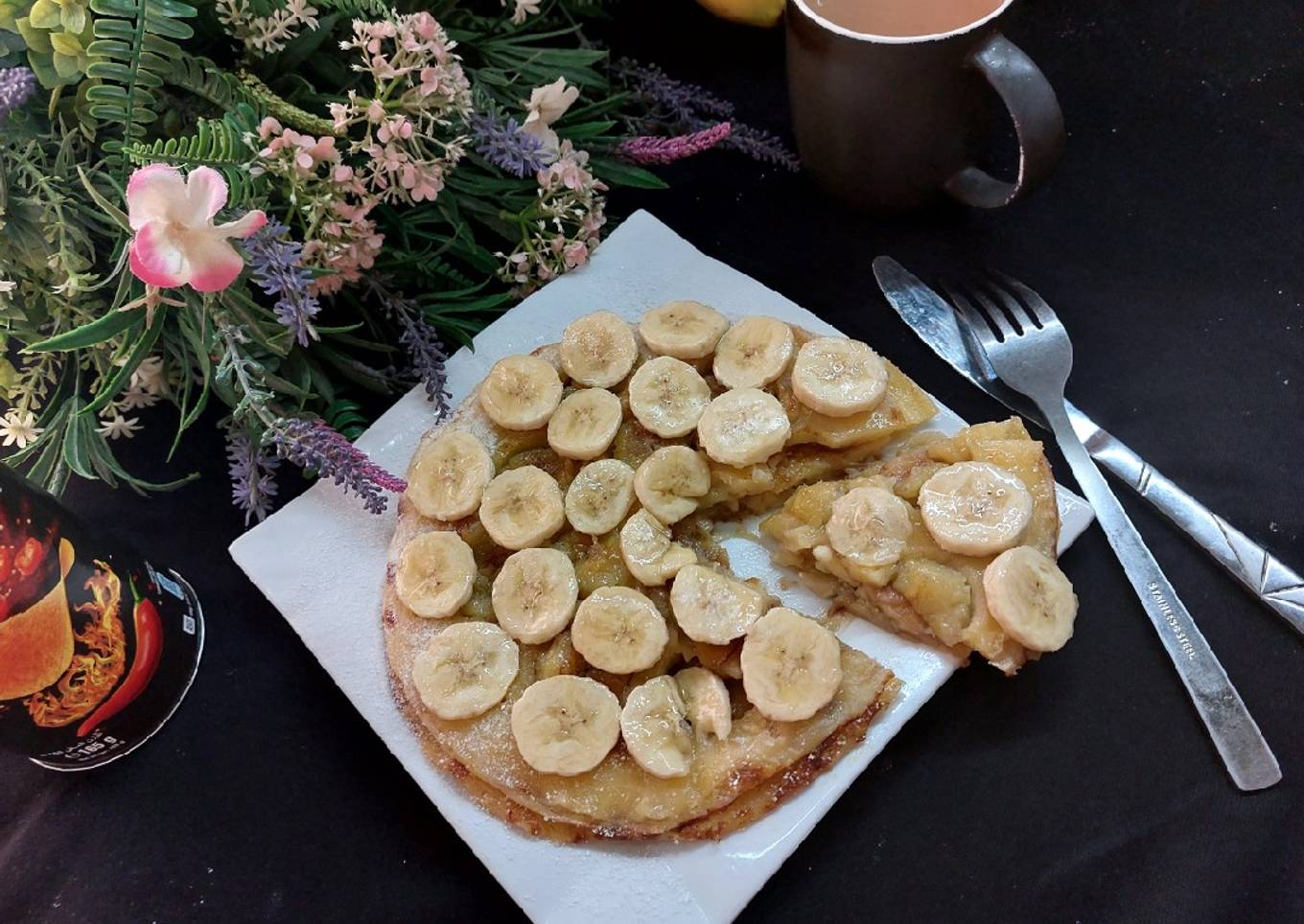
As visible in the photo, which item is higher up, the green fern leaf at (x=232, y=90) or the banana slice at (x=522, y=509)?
the green fern leaf at (x=232, y=90)

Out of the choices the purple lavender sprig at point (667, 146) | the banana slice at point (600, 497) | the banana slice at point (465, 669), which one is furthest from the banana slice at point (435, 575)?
the purple lavender sprig at point (667, 146)

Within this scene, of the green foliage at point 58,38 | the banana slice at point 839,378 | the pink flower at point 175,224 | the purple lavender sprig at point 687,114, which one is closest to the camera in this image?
the pink flower at point 175,224

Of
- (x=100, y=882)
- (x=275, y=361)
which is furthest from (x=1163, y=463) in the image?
(x=100, y=882)

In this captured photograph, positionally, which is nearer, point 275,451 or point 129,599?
point 129,599

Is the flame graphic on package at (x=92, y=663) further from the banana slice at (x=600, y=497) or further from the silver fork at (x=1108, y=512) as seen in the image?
the silver fork at (x=1108, y=512)

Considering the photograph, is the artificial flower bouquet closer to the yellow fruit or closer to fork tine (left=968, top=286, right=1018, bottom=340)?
the yellow fruit

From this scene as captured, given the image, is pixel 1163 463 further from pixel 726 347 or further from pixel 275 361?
pixel 275 361
